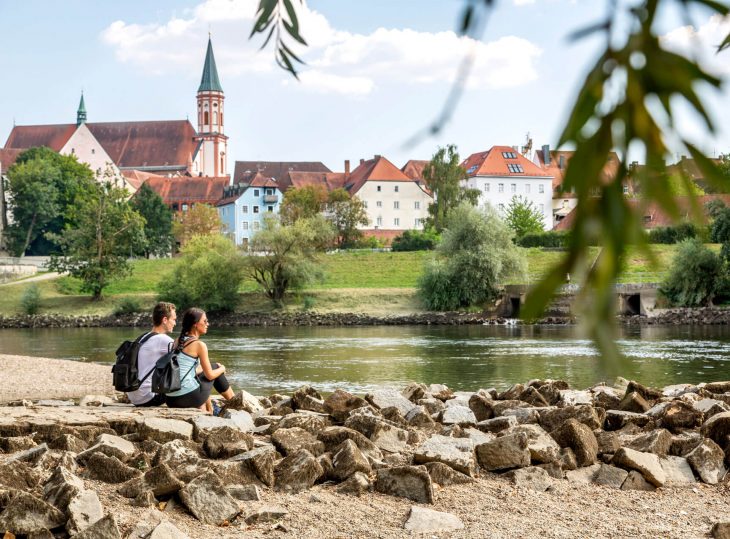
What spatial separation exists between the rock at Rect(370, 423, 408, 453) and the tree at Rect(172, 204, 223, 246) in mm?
90233

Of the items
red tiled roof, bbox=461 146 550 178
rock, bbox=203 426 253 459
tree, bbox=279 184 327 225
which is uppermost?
red tiled roof, bbox=461 146 550 178

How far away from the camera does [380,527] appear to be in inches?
263

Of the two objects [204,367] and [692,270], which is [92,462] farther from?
[692,270]

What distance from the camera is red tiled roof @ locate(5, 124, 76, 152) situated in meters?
140

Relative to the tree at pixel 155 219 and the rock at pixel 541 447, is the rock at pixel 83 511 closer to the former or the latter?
the rock at pixel 541 447

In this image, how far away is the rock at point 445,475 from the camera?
25.8 ft

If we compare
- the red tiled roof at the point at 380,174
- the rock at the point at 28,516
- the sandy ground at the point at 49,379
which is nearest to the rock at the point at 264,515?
the rock at the point at 28,516

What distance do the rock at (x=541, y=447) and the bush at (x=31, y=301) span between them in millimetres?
59331

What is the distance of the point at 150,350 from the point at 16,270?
7213 centimetres

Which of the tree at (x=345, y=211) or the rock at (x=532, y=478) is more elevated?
the tree at (x=345, y=211)

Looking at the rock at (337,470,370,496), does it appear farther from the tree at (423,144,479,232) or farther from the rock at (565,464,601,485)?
the tree at (423,144,479,232)

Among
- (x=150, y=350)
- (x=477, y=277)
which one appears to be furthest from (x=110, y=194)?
(x=150, y=350)

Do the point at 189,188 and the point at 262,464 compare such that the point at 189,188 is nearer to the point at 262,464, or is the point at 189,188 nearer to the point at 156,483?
the point at 262,464

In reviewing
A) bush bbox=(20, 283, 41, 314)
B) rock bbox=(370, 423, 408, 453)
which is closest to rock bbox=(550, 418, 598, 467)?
rock bbox=(370, 423, 408, 453)
